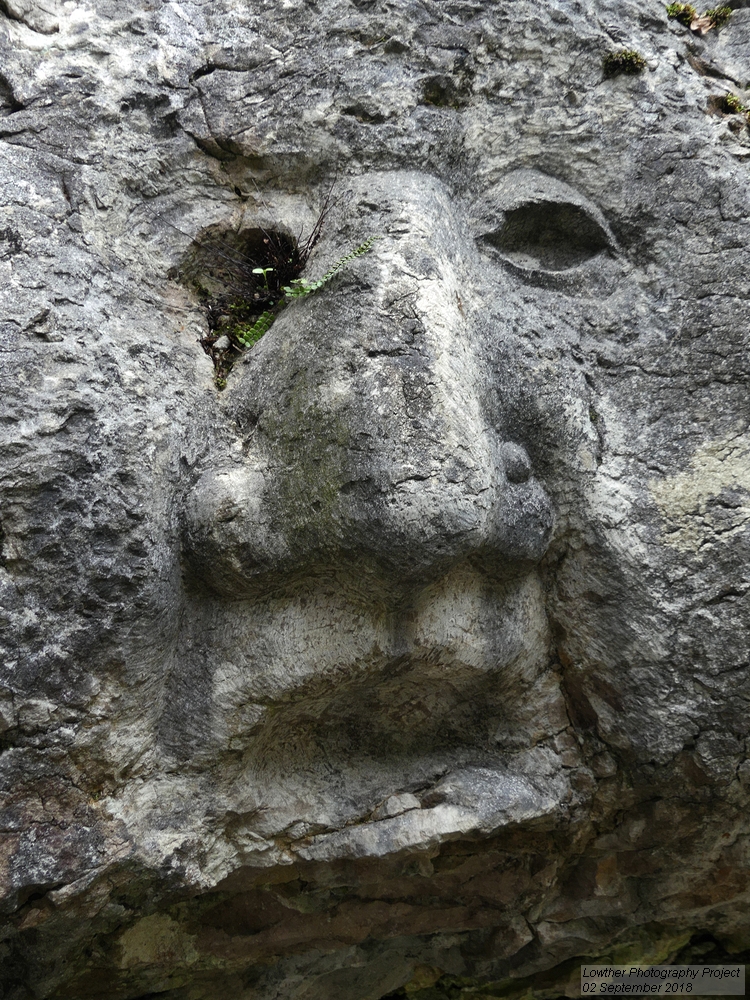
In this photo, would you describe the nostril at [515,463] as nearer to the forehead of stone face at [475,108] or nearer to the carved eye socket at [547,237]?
the carved eye socket at [547,237]

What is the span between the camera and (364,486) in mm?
2090

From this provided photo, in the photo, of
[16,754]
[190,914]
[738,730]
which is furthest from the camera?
[190,914]

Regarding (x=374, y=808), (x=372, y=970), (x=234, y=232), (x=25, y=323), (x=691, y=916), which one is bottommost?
(x=372, y=970)

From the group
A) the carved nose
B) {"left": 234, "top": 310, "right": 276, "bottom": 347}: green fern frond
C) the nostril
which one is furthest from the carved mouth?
{"left": 234, "top": 310, "right": 276, "bottom": 347}: green fern frond

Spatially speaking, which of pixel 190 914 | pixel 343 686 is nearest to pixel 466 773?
pixel 343 686

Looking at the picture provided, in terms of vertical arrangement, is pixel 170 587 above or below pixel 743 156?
below

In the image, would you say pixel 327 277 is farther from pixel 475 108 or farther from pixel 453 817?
pixel 453 817

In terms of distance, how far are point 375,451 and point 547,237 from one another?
3.27 feet

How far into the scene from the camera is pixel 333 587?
2279 mm

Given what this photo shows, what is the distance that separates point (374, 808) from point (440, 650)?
20.5 inches

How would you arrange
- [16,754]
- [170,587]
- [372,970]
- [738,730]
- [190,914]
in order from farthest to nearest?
[372,970], [190,914], [738,730], [170,587], [16,754]

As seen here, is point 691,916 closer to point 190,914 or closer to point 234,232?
point 190,914

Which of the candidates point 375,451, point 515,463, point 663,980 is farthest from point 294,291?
point 663,980

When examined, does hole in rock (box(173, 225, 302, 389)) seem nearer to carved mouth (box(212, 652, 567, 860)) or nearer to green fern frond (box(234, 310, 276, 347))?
green fern frond (box(234, 310, 276, 347))
